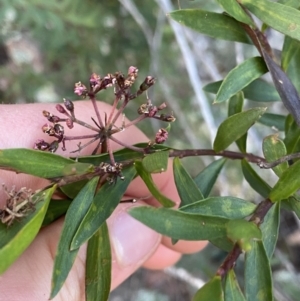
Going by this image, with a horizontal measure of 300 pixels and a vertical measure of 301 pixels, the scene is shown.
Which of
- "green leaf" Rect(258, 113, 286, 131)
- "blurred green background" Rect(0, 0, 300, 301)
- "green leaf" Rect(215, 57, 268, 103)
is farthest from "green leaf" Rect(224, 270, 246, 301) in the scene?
"blurred green background" Rect(0, 0, 300, 301)

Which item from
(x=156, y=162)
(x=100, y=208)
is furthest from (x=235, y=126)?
(x=100, y=208)

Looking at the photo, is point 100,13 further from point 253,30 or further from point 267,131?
point 253,30

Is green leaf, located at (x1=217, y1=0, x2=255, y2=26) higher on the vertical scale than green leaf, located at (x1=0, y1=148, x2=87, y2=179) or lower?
higher

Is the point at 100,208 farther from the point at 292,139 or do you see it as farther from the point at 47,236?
the point at 292,139

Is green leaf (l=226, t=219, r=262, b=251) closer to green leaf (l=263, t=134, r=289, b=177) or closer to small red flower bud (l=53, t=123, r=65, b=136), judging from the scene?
green leaf (l=263, t=134, r=289, b=177)

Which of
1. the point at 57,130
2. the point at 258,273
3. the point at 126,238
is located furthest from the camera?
the point at 126,238

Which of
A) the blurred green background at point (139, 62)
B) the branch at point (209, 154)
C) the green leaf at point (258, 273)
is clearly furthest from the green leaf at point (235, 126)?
the blurred green background at point (139, 62)
